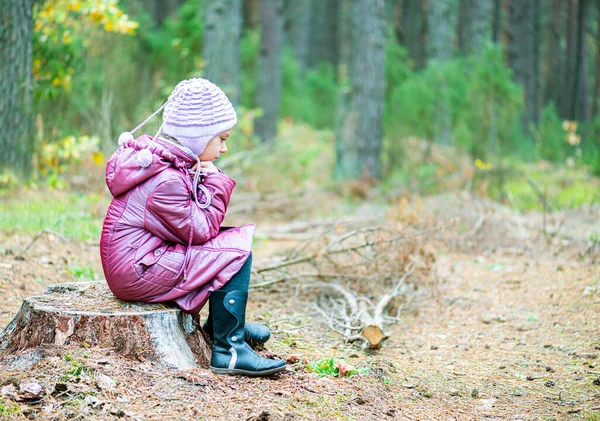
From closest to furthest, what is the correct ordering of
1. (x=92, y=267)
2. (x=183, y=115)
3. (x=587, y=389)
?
(x=183, y=115), (x=587, y=389), (x=92, y=267)

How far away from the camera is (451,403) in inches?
131

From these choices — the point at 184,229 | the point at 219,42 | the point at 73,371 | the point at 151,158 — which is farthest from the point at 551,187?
the point at 73,371

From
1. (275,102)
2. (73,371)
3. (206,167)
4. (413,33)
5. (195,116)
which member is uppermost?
(413,33)

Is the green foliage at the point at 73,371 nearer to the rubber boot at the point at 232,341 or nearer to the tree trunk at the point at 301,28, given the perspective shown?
the rubber boot at the point at 232,341

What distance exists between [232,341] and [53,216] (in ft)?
9.58

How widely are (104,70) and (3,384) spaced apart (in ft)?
23.3

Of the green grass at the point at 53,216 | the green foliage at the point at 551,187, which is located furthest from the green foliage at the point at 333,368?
the green foliage at the point at 551,187

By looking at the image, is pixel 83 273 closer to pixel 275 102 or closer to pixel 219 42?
pixel 219 42

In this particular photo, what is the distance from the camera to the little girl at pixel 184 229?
3.06m

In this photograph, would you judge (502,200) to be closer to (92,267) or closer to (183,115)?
(92,267)

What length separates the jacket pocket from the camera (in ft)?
10.0

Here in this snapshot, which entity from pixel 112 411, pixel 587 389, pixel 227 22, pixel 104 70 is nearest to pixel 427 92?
pixel 227 22

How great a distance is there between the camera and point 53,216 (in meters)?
5.51

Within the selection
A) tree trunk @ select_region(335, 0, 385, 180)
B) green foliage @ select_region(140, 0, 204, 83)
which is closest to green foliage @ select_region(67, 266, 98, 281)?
tree trunk @ select_region(335, 0, 385, 180)
